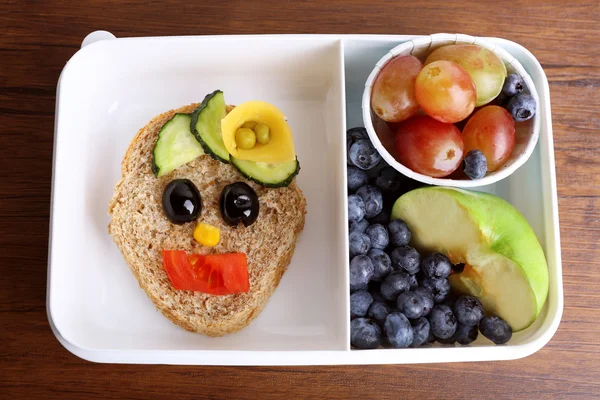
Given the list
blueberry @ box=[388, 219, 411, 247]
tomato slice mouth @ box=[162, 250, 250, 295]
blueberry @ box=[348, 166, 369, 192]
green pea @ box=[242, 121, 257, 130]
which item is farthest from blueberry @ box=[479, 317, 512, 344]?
green pea @ box=[242, 121, 257, 130]

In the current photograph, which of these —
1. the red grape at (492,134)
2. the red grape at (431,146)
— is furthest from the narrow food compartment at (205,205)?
the red grape at (492,134)

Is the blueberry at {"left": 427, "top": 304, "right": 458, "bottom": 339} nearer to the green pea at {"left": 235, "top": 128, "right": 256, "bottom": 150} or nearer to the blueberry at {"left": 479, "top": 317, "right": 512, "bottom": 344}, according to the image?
the blueberry at {"left": 479, "top": 317, "right": 512, "bottom": 344}

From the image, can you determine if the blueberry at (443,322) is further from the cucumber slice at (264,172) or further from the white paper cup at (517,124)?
the cucumber slice at (264,172)

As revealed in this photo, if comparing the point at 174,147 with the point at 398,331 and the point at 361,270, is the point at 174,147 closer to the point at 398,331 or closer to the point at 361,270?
the point at 361,270

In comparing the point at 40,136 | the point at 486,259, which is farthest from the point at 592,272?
the point at 40,136

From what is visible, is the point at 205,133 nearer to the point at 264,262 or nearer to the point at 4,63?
the point at 264,262

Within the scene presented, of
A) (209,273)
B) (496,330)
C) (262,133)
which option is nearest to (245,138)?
(262,133)
